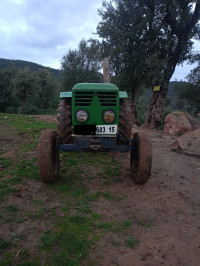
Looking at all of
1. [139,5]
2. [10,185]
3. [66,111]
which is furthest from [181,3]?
[10,185]

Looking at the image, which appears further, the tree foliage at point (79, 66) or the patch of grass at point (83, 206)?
the tree foliage at point (79, 66)

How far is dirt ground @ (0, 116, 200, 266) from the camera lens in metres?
2.61

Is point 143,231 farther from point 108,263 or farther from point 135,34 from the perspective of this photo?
point 135,34

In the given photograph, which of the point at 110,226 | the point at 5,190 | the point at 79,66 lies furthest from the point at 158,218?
the point at 79,66

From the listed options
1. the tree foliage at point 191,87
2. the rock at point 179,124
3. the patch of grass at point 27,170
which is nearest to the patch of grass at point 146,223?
the patch of grass at point 27,170

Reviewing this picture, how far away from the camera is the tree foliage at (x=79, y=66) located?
95.6 feet

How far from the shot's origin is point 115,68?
14570 millimetres

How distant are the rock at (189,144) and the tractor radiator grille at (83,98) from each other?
168 inches

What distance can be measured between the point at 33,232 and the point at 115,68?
41.9 feet

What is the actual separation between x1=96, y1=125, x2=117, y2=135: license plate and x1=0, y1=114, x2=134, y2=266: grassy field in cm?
99

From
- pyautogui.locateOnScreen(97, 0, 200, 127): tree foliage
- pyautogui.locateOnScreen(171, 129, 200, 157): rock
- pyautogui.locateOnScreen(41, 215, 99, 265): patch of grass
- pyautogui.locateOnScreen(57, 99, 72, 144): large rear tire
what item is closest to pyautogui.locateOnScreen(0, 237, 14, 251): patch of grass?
pyautogui.locateOnScreen(41, 215, 99, 265): patch of grass

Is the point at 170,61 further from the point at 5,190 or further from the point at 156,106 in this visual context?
the point at 5,190

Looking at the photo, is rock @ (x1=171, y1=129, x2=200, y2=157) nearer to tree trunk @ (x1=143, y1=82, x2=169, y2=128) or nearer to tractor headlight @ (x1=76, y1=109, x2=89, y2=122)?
tractor headlight @ (x1=76, y1=109, x2=89, y2=122)

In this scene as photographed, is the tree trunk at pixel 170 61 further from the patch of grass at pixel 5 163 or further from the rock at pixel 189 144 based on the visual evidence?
the patch of grass at pixel 5 163
